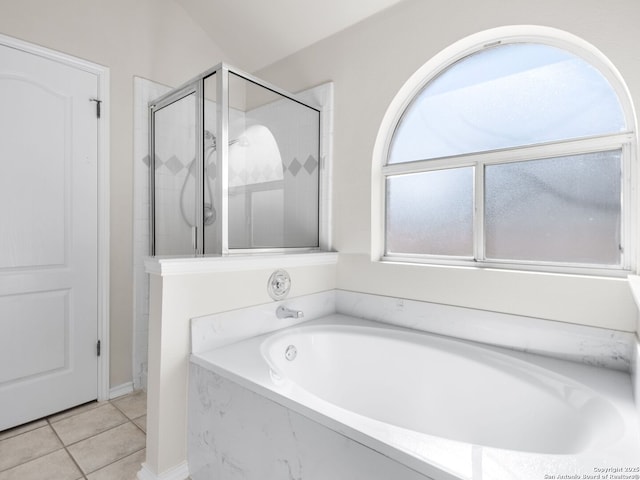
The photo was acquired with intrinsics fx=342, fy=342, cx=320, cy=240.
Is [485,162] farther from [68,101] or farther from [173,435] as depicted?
[68,101]

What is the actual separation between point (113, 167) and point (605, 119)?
271cm

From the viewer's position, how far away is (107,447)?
5.73ft

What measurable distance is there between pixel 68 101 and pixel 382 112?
1.89m

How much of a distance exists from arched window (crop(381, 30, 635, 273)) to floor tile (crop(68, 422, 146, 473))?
1765mm

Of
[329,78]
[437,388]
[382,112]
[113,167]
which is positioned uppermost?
[329,78]

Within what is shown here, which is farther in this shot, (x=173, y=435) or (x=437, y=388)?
(x=437, y=388)

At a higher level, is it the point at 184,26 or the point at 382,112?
the point at 184,26

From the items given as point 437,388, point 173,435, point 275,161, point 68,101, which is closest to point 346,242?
point 275,161

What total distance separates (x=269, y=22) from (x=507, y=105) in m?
1.65

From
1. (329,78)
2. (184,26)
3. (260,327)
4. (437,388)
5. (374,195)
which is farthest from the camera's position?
(184,26)

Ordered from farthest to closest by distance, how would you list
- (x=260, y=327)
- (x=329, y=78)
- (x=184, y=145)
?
(x=329, y=78) < (x=184, y=145) < (x=260, y=327)

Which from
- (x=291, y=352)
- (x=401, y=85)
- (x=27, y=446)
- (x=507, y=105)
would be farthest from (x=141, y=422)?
(x=507, y=105)

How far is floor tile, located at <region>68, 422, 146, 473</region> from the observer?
164 centimetres

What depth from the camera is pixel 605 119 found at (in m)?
1.53
